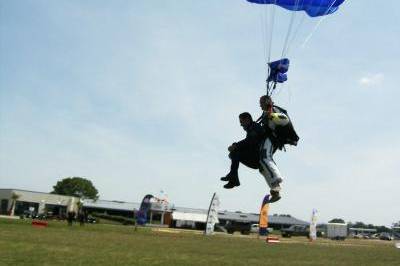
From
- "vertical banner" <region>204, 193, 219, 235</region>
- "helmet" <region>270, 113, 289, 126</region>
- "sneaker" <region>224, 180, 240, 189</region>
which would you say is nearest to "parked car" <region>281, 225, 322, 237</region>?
"vertical banner" <region>204, 193, 219, 235</region>

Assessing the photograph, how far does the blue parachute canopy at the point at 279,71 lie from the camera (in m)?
8.69

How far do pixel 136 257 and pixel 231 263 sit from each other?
3390 mm

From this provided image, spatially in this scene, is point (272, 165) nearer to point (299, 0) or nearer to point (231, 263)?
point (299, 0)

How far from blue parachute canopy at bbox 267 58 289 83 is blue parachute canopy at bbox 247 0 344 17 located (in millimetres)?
1280

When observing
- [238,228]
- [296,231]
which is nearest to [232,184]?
[238,228]

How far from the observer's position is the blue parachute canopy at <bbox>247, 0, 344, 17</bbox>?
31.9 feet

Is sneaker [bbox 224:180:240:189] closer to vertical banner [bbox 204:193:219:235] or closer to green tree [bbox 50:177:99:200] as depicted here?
vertical banner [bbox 204:193:219:235]

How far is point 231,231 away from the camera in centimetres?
6131

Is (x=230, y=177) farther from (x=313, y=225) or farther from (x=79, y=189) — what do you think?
(x=79, y=189)

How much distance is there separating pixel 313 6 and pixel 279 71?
1.96 metres

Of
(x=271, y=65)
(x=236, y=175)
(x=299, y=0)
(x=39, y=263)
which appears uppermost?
(x=299, y=0)

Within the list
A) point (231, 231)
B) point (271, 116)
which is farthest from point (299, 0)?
point (231, 231)

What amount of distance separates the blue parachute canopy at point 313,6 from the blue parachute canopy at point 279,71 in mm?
1280

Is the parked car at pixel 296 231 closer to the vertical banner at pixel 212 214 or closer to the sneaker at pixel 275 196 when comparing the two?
the vertical banner at pixel 212 214
